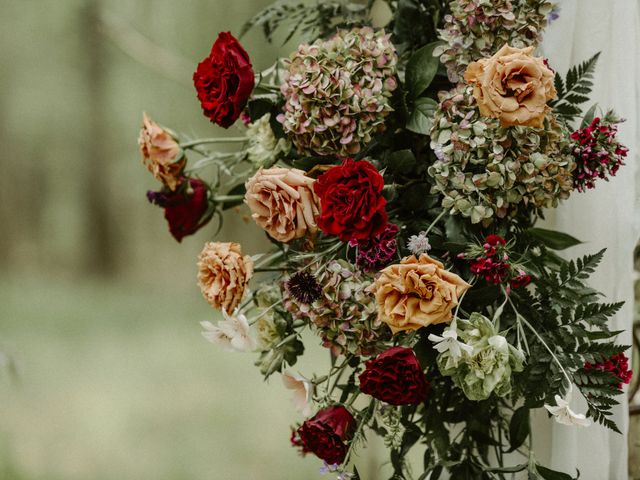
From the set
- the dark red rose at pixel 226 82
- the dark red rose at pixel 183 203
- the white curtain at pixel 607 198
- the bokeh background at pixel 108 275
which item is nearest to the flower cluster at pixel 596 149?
the white curtain at pixel 607 198

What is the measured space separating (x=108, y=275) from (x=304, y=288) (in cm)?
→ 74

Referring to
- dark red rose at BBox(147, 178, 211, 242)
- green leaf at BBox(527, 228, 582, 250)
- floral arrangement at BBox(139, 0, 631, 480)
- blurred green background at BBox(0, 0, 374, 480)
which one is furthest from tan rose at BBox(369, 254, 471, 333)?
blurred green background at BBox(0, 0, 374, 480)

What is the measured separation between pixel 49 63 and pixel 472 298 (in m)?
1.05

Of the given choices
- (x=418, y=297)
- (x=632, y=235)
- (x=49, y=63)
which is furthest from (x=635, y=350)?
(x=49, y=63)

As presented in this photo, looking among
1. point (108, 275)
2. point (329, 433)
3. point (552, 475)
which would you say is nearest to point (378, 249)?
point (329, 433)

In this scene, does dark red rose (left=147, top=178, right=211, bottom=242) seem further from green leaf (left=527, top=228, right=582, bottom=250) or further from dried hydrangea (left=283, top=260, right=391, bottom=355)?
green leaf (left=527, top=228, right=582, bottom=250)

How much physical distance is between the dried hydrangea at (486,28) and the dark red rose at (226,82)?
0.27m

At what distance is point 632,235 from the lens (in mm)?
936

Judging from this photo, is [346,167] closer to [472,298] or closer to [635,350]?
[472,298]

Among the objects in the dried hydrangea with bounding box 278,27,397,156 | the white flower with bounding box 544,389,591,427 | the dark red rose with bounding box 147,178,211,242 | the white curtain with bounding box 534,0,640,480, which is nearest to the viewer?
the white flower with bounding box 544,389,591,427

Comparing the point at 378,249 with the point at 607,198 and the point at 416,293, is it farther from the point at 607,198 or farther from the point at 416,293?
the point at 607,198

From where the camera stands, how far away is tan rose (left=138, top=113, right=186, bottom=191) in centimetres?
102

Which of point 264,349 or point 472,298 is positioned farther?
point 264,349

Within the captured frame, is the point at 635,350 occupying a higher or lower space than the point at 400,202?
lower
